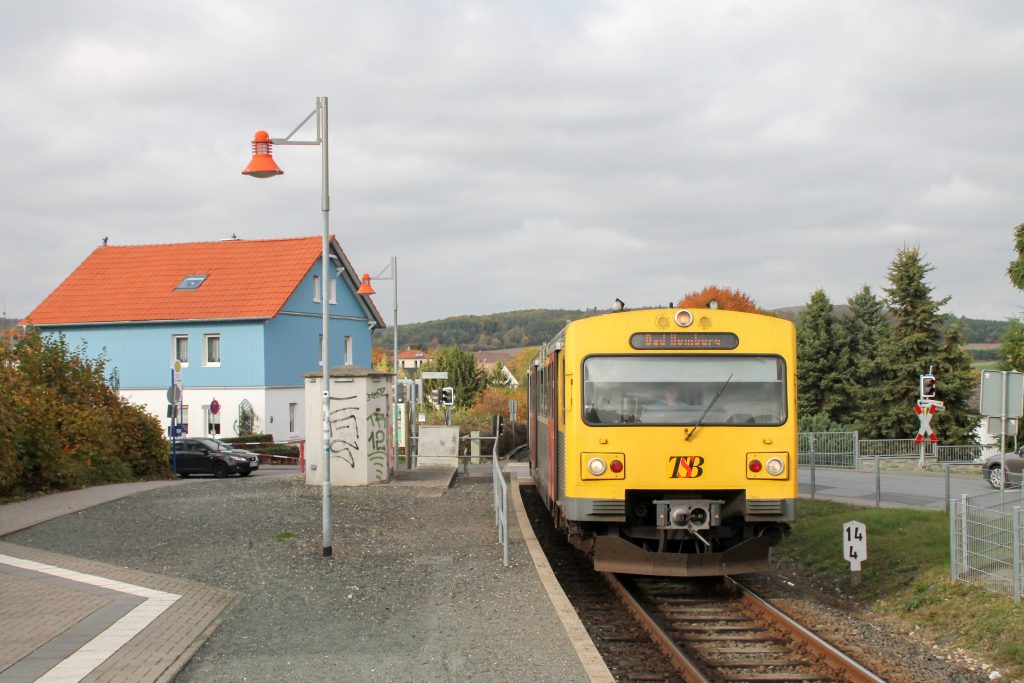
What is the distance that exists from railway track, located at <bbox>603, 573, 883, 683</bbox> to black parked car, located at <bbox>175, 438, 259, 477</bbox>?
22971 mm

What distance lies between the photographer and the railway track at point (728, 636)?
335 inches

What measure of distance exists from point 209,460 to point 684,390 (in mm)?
25405

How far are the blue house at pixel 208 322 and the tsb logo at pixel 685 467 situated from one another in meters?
33.9

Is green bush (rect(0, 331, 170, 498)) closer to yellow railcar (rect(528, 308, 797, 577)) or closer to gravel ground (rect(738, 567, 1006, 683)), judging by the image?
yellow railcar (rect(528, 308, 797, 577))

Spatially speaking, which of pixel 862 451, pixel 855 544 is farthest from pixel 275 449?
pixel 855 544

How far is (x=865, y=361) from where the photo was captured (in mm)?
51688

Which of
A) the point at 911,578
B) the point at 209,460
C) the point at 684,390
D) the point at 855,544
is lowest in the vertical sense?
the point at 209,460

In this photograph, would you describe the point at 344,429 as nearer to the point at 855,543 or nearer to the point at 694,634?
the point at 855,543

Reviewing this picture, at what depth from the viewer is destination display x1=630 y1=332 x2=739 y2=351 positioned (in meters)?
11.0

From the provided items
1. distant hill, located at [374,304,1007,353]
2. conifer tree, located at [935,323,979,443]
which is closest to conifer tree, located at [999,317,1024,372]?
conifer tree, located at [935,323,979,443]

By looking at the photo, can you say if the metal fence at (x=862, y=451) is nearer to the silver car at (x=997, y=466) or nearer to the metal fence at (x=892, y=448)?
the metal fence at (x=892, y=448)

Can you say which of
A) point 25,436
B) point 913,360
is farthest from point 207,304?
point 913,360

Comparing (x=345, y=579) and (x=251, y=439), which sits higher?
(x=345, y=579)

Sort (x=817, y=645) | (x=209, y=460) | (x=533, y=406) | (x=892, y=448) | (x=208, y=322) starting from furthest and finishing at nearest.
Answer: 1. (x=208, y=322)
2. (x=892, y=448)
3. (x=209, y=460)
4. (x=533, y=406)
5. (x=817, y=645)
